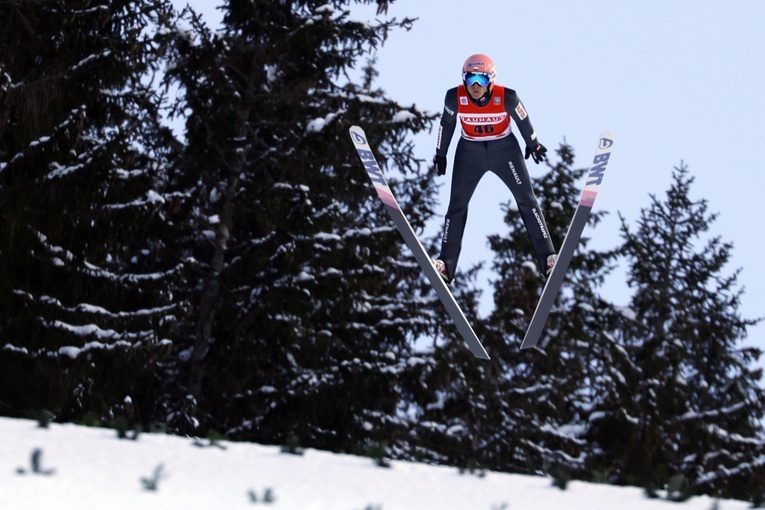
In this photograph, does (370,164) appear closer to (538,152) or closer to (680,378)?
(538,152)

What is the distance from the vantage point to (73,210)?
48.2 feet

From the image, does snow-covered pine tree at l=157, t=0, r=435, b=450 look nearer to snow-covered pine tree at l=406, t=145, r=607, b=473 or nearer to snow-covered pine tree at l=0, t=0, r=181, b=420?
snow-covered pine tree at l=0, t=0, r=181, b=420

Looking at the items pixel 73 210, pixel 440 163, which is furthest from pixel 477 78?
pixel 73 210

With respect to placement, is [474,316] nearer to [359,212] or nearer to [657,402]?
[359,212]

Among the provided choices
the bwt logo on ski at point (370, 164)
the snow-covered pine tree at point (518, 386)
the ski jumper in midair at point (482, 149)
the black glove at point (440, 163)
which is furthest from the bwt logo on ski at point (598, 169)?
the snow-covered pine tree at point (518, 386)

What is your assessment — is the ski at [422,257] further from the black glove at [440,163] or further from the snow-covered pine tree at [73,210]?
the snow-covered pine tree at [73,210]

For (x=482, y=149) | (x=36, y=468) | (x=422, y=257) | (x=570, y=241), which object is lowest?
(x=36, y=468)

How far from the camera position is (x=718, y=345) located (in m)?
24.3

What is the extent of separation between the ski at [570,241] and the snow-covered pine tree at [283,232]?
26.9 ft

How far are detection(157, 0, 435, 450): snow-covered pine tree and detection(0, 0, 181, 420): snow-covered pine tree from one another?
127 centimetres

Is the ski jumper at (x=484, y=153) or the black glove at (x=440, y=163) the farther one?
the black glove at (x=440, y=163)

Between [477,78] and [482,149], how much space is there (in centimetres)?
68

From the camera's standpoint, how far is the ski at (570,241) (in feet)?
24.0

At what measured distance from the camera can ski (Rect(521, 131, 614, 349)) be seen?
7320 mm
